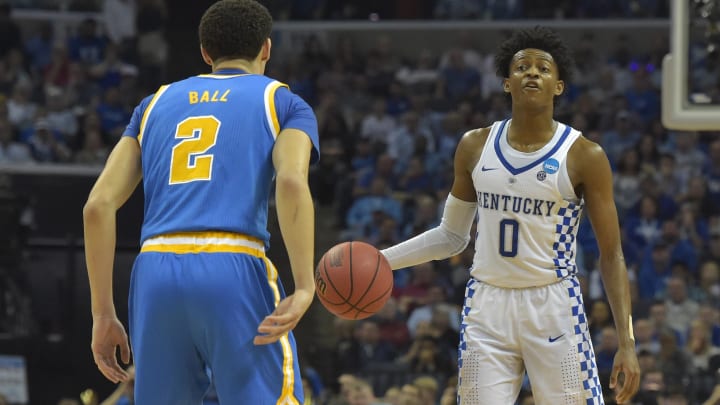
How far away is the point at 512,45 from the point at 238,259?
2160 mm

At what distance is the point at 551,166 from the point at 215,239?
75.4 inches

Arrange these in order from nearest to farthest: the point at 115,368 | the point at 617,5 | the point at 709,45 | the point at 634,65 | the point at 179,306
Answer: the point at 179,306 → the point at 115,368 → the point at 709,45 → the point at 634,65 → the point at 617,5

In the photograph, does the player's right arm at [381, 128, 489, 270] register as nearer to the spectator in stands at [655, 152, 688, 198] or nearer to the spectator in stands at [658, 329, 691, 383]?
the spectator in stands at [658, 329, 691, 383]

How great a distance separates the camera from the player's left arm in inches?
219

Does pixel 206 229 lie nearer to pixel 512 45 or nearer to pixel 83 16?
pixel 512 45

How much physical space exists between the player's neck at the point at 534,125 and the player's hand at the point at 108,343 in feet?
7.37

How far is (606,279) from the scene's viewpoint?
5680 millimetres

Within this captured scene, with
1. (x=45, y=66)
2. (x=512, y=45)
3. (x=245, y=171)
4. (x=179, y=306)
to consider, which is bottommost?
(x=45, y=66)

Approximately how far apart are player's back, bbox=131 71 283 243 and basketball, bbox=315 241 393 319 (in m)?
1.08

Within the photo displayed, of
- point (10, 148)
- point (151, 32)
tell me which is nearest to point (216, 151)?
point (10, 148)

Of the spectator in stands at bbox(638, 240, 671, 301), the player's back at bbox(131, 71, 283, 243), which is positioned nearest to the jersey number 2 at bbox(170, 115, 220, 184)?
Result: the player's back at bbox(131, 71, 283, 243)

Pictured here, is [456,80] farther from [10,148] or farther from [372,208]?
[10,148]

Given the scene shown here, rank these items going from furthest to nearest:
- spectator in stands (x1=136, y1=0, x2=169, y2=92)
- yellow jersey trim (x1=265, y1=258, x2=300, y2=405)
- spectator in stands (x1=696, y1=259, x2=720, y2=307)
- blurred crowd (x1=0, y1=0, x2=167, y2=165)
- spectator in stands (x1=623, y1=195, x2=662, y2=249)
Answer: spectator in stands (x1=136, y1=0, x2=169, y2=92) < blurred crowd (x1=0, y1=0, x2=167, y2=165) < spectator in stands (x1=623, y1=195, x2=662, y2=249) < spectator in stands (x1=696, y1=259, x2=720, y2=307) < yellow jersey trim (x1=265, y1=258, x2=300, y2=405)

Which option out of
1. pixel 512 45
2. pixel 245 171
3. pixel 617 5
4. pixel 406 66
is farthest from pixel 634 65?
pixel 245 171
